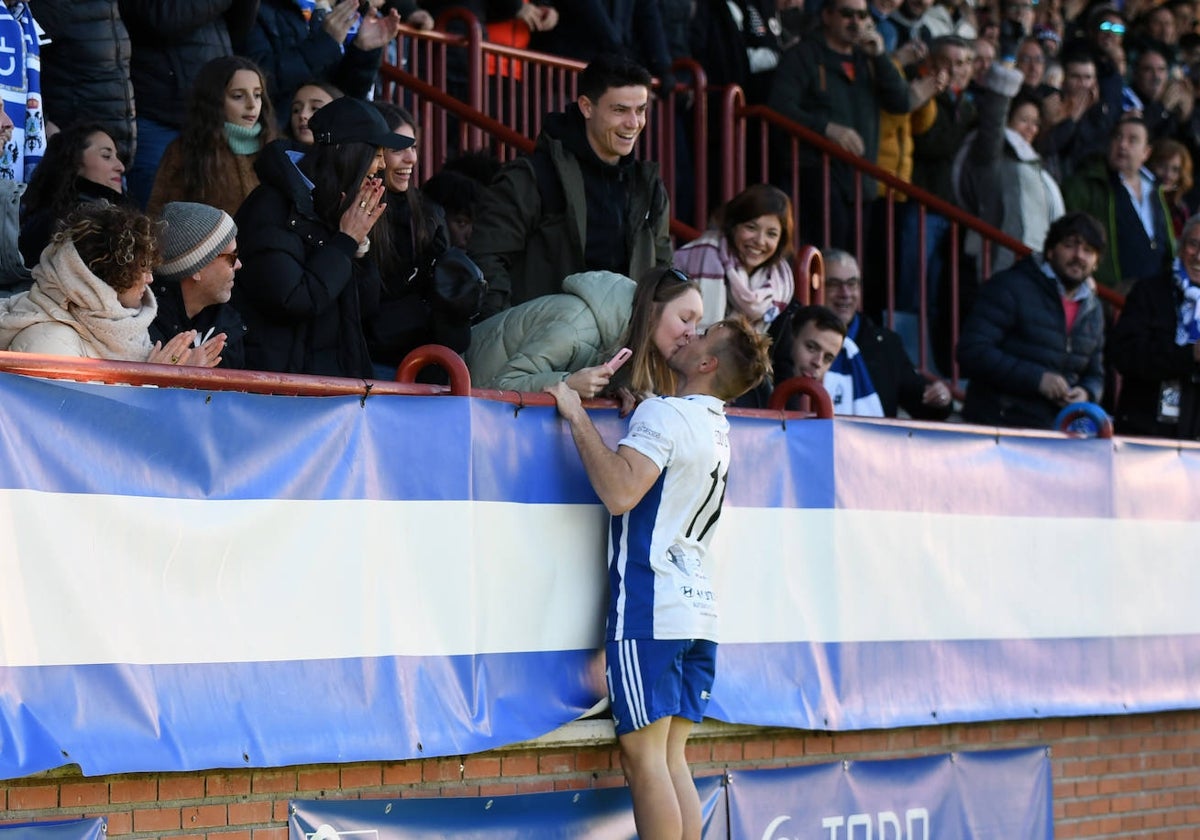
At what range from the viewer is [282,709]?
5047 mm

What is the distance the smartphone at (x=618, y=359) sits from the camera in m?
5.80

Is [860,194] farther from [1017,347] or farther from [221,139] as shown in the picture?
[221,139]

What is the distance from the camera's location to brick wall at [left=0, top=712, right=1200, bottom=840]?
4871 millimetres

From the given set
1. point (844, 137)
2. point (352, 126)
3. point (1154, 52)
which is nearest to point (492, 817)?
point (352, 126)

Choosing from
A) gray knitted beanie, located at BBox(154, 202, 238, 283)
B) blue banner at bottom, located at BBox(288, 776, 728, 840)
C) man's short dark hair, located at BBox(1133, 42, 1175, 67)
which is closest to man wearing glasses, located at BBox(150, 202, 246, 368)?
gray knitted beanie, located at BBox(154, 202, 238, 283)

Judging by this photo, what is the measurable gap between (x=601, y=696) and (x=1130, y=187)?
7803mm

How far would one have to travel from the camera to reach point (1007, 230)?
450 inches

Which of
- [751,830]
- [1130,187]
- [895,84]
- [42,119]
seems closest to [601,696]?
[751,830]

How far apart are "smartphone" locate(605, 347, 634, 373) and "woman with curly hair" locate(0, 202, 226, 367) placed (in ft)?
4.42

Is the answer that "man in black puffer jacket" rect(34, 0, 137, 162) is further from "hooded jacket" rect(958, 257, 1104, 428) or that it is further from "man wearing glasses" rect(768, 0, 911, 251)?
"man wearing glasses" rect(768, 0, 911, 251)

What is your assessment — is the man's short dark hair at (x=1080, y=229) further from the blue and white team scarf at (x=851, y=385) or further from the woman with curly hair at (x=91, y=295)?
the woman with curly hair at (x=91, y=295)

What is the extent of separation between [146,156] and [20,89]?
2.69ft

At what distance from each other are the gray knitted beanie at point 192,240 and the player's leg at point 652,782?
1837 mm

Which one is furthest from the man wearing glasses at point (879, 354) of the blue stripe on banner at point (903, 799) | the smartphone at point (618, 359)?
the smartphone at point (618, 359)
